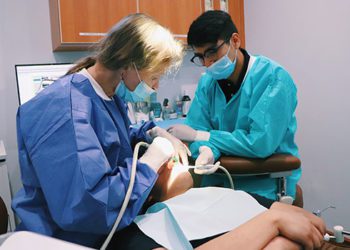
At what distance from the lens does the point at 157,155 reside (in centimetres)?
117

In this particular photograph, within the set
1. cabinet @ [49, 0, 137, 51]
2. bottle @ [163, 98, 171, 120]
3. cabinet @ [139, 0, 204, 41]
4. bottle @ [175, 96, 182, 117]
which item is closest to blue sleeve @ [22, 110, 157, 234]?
cabinet @ [49, 0, 137, 51]

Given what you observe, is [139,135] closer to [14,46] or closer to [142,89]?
[142,89]

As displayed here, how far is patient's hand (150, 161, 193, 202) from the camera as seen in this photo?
123cm

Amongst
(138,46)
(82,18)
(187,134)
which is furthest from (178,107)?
(138,46)

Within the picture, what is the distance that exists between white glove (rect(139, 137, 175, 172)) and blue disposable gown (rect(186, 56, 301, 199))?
1.68 ft

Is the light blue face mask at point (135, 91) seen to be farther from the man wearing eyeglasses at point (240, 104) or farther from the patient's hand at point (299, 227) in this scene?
the patient's hand at point (299, 227)

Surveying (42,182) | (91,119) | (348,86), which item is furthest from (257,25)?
(42,182)

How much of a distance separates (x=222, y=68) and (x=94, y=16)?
3.37 feet

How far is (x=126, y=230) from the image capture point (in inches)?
44.0

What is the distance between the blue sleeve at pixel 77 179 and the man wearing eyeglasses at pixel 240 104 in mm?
585

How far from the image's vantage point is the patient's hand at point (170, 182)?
1229 millimetres

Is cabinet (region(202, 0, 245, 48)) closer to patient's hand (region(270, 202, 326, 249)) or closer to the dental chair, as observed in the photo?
the dental chair

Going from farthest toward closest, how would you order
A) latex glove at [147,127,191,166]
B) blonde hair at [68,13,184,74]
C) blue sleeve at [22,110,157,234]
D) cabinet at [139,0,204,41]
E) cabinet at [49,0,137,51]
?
cabinet at [139,0,204,41]
cabinet at [49,0,137,51]
latex glove at [147,127,191,166]
blonde hair at [68,13,184,74]
blue sleeve at [22,110,157,234]

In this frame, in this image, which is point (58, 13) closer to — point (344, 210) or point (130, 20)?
point (130, 20)
